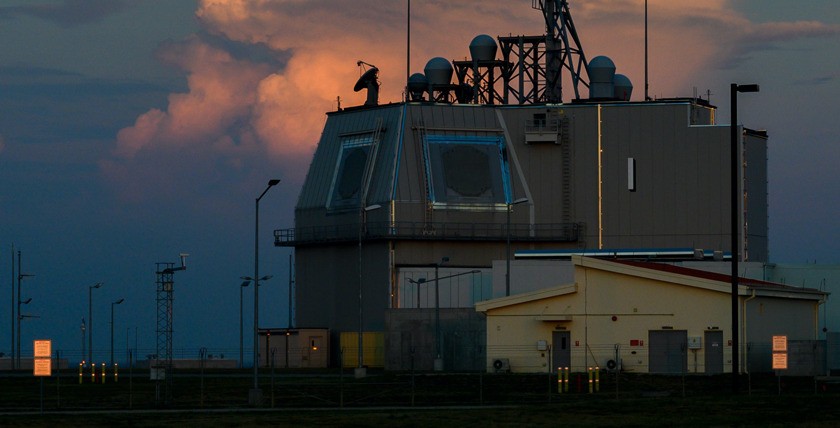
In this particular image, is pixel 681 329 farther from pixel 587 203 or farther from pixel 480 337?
pixel 587 203

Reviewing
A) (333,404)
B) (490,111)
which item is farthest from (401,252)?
(333,404)

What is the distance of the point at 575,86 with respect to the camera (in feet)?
406

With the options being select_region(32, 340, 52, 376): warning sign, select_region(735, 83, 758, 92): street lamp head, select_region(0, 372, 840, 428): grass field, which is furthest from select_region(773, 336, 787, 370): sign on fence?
select_region(32, 340, 52, 376): warning sign

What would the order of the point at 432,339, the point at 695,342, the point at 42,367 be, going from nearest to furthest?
the point at 42,367, the point at 695,342, the point at 432,339

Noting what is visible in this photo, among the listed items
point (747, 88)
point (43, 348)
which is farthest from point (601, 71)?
point (43, 348)

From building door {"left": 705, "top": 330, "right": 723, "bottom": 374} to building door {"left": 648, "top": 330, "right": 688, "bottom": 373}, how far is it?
45.9 inches

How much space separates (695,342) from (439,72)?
53150mm

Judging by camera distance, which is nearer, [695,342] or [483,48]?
[695,342]

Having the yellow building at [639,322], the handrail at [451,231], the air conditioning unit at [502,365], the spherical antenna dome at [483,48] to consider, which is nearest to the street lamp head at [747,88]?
the yellow building at [639,322]

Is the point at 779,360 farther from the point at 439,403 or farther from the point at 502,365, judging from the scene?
the point at 502,365

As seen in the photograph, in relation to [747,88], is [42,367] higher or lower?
lower

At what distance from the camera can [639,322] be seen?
79.4 metres

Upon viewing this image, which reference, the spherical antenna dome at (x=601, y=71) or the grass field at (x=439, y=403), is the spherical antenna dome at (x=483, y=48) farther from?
the grass field at (x=439, y=403)

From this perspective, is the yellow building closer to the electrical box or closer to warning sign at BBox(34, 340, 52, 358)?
the electrical box
